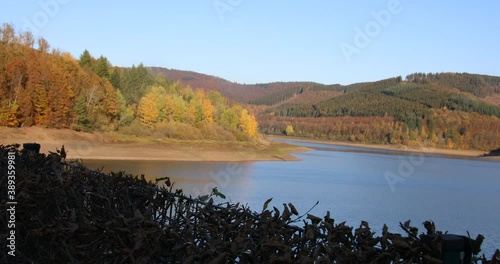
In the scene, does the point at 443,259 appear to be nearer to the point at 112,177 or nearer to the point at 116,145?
the point at 112,177

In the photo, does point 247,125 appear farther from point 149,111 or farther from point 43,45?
point 43,45

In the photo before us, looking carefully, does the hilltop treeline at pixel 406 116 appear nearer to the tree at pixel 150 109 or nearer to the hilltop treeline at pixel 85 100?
the hilltop treeline at pixel 85 100

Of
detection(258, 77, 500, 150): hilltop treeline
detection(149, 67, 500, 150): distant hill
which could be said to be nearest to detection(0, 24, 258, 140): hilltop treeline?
detection(149, 67, 500, 150): distant hill

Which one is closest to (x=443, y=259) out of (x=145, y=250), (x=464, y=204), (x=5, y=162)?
(x=145, y=250)

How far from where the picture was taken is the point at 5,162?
519 cm

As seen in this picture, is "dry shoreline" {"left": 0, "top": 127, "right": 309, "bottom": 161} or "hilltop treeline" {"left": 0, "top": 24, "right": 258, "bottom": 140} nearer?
"dry shoreline" {"left": 0, "top": 127, "right": 309, "bottom": 161}

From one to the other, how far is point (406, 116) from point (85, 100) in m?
101

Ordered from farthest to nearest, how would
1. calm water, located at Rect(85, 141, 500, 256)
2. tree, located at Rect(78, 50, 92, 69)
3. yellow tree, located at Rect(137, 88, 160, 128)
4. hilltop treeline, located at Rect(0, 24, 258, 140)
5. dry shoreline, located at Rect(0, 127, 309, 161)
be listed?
tree, located at Rect(78, 50, 92, 69) < yellow tree, located at Rect(137, 88, 160, 128) < hilltop treeline, located at Rect(0, 24, 258, 140) < dry shoreline, located at Rect(0, 127, 309, 161) < calm water, located at Rect(85, 141, 500, 256)

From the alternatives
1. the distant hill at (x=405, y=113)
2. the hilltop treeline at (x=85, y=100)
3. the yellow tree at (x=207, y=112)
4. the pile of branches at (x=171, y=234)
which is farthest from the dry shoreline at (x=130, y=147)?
the distant hill at (x=405, y=113)

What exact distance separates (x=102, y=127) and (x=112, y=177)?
160 feet

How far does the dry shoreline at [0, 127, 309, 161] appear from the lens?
41688 millimetres

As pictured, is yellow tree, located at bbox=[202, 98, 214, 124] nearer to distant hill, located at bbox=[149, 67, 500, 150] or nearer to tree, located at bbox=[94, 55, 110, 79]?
tree, located at bbox=[94, 55, 110, 79]

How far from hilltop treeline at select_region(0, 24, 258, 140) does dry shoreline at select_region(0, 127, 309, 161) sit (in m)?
1.72

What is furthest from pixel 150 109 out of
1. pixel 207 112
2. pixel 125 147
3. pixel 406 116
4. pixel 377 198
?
pixel 406 116
